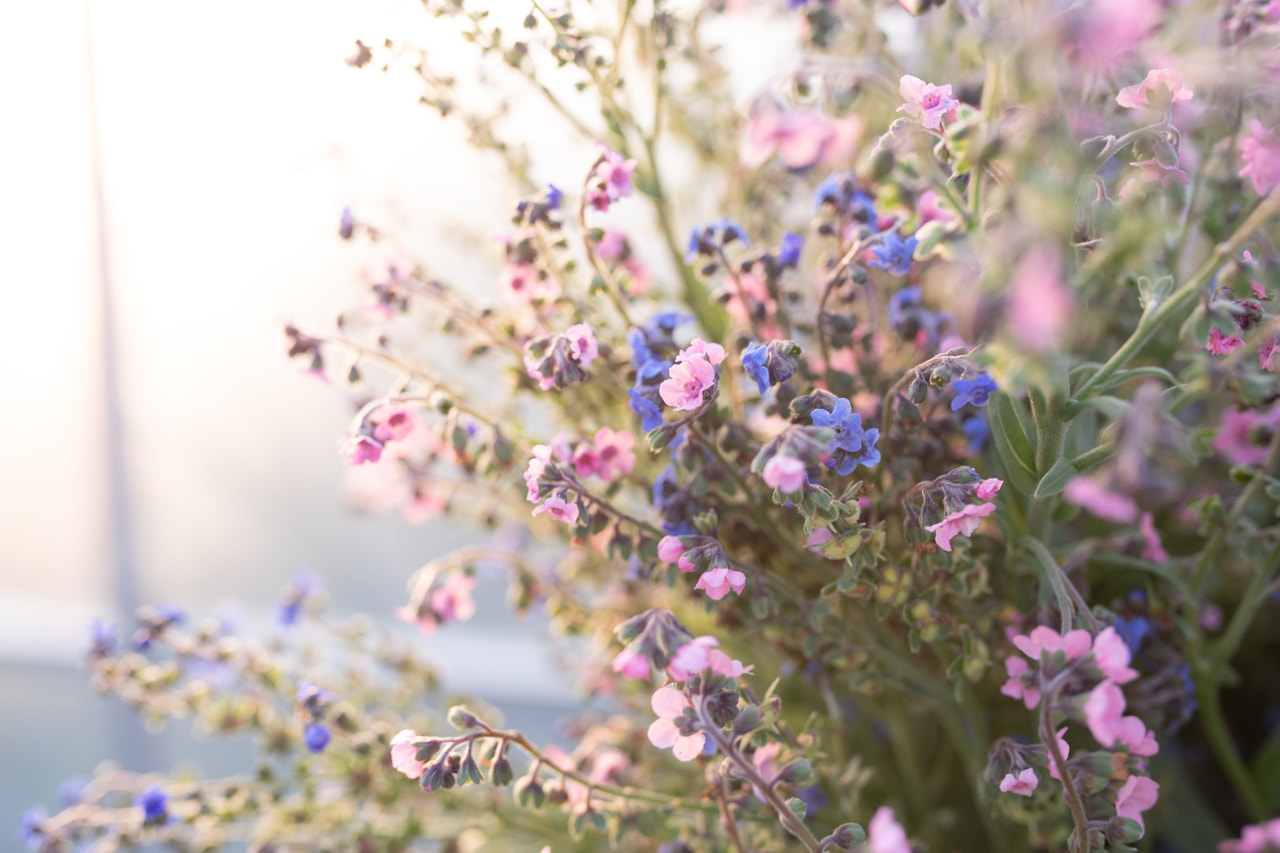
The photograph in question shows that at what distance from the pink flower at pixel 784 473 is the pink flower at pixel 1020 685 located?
0.12 metres

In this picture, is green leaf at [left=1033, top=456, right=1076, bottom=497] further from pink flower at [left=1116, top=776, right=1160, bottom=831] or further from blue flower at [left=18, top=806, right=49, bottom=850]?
blue flower at [left=18, top=806, right=49, bottom=850]

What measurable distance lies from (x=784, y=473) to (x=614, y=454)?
0.45 ft

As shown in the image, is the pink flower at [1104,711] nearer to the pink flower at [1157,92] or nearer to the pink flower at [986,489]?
the pink flower at [986,489]

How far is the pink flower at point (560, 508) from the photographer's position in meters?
0.35

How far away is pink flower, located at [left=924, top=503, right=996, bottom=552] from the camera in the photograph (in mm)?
322

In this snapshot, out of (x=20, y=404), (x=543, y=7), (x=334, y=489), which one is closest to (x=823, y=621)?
(x=543, y=7)

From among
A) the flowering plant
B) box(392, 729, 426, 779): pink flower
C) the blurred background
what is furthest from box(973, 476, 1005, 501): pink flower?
the blurred background

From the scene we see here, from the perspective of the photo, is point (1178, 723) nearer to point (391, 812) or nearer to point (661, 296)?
point (661, 296)

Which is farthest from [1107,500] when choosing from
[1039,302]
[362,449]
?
[362,449]

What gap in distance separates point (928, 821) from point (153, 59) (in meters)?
0.90

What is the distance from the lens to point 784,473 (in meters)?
0.29

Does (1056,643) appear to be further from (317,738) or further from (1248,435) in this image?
(317,738)

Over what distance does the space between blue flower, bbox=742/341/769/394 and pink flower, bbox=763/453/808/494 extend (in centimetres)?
5

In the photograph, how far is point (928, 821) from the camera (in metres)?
0.50
